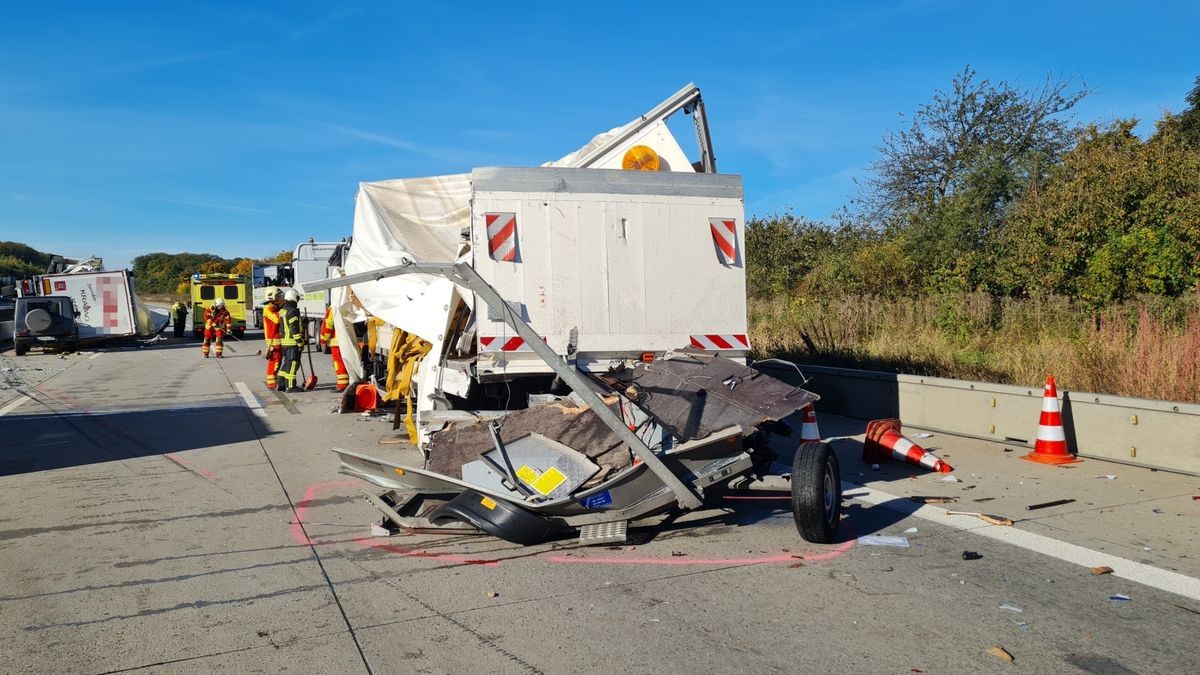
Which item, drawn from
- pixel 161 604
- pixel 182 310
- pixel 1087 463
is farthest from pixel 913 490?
pixel 182 310

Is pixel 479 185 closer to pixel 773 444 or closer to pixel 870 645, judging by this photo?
pixel 773 444

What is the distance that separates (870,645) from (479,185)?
16.5ft

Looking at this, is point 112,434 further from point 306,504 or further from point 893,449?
point 893,449

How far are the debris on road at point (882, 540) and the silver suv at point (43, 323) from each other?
27685mm

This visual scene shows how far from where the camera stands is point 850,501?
712 centimetres

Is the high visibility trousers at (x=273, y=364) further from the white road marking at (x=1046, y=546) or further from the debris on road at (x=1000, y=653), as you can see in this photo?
the debris on road at (x=1000, y=653)

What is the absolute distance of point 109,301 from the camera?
2973cm

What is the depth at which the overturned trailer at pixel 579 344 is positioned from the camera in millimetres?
5816

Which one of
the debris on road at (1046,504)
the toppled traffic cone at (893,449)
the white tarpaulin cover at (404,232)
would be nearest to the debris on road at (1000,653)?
the debris on road at (1046,504)

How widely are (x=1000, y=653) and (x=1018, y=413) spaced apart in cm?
546

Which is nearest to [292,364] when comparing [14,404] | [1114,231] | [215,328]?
[14,404]

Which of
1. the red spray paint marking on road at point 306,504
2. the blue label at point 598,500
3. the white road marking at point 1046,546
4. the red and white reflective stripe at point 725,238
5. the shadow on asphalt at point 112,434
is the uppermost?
the red and white reflective stripe at point 725,238

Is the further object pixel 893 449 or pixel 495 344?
pixel 893 449

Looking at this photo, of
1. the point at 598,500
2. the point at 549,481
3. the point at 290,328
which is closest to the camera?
the point at 598,500
